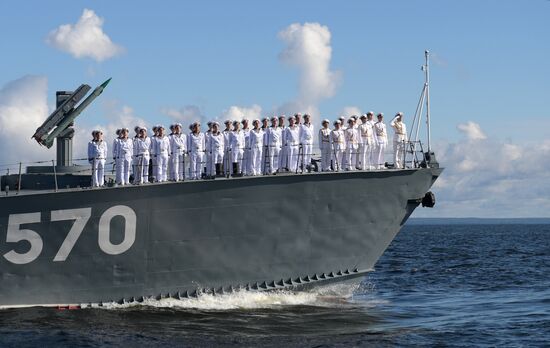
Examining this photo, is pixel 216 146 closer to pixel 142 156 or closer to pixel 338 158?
pixel 142 156

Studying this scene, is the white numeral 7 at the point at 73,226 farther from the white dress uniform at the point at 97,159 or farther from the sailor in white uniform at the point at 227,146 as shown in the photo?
the sailor in white uniform at the point at 227,146

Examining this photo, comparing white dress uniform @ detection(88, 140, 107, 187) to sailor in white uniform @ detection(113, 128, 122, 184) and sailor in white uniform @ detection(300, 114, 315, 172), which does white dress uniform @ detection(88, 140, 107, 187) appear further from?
sailor in white uniform @ detection(300, 114, 315, 172)

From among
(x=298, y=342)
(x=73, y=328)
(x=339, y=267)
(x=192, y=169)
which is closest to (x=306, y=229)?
(x=339, y=267)

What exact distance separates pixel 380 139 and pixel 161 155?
585 centimetres

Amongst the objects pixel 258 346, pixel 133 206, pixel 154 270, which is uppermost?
pixel 133 206

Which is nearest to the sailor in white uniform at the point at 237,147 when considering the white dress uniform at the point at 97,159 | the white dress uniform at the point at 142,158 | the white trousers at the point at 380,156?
the white dress uniform at the point at 142,158

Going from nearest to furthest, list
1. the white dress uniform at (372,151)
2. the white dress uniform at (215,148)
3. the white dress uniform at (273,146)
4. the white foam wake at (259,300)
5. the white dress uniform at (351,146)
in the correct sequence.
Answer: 1. the white foam wake at (259,300)
2. the white dress uniform at (215,148)
3. the white dress uniform at (273,146)
4. the white dress uniform at (351,146)
5. the white dress uniform at (372,151)

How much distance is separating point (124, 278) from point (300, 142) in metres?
5.58

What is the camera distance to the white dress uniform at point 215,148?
2156 cm

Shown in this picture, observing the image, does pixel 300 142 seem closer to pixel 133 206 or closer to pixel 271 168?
pixel 271 168

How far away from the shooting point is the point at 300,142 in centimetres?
2216

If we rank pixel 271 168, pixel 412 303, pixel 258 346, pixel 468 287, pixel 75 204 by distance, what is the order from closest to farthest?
pixel 258 346 < pixel 75 204 < pixel 271 168 < pixel 412 303 < pixel 468 287

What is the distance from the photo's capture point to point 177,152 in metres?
21.4

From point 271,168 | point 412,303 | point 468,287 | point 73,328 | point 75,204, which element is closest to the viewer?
point 73,328
